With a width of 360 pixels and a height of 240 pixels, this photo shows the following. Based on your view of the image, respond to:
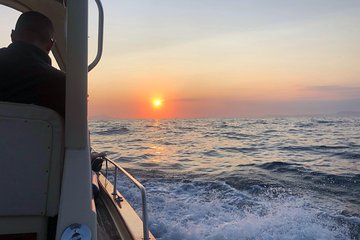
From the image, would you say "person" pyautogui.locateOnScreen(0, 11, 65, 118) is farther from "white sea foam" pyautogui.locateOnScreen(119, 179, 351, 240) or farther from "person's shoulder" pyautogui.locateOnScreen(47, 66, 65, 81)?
"white sea foam" pyautogui.locateOnScreen(119, 179, 351, 240)

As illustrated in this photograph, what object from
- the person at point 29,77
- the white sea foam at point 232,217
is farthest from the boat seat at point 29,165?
the white sea foam at point 232,217

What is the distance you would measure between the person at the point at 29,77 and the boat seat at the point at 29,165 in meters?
0.16

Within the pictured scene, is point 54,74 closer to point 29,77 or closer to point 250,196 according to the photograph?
point 29,77

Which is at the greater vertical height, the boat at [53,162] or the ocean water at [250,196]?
the boat at [53,162]

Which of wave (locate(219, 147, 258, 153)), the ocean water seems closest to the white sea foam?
the ocean water

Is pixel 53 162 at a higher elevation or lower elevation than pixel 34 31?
lower

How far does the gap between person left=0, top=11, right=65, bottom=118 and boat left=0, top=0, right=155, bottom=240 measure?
0.16 metres

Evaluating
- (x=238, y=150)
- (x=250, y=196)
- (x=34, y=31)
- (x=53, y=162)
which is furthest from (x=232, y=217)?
(x=238, y=150)

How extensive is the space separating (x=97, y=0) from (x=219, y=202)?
662 cm

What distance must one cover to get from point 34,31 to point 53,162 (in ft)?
2.57

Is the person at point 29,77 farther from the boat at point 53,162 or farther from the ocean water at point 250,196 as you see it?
the ocean water at point 250,196

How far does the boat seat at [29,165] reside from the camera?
1.62 metres

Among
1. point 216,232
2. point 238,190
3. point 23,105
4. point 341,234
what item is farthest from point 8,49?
point 238,190

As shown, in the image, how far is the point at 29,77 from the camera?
178 centimetres
